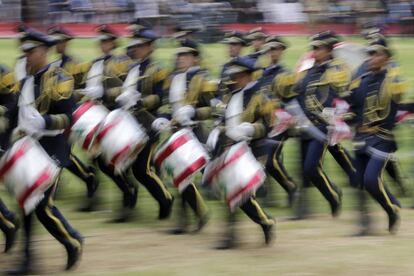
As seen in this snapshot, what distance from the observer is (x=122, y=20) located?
23406mm

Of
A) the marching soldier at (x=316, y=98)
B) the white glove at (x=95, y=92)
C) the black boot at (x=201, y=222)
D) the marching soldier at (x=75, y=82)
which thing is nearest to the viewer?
the black boot at (x=201, y=222)

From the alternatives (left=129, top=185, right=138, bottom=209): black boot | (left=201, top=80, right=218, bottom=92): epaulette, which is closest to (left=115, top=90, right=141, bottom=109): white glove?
(left=201, top=80, right=218, bottom=92): epaulette

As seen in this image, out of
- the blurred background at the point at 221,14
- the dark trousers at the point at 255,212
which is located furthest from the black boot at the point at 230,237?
the blurred background at the point at 221,14

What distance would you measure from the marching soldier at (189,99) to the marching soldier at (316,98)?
42.9 inches

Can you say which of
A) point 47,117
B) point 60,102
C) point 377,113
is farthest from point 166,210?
point 47,117

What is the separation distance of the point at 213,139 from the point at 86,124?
1231 millimetres

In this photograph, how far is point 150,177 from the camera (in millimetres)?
9344

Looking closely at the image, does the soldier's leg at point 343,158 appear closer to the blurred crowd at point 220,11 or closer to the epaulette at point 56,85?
the epaulette at point 56,85

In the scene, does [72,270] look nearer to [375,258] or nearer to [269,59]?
[375,258]

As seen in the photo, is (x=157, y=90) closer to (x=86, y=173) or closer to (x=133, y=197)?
(x=133, y=197)

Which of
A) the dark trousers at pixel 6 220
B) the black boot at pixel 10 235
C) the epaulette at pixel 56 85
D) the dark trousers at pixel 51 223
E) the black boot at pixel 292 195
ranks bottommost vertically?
the black boot at pixel 292 195

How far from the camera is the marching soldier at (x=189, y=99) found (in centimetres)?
879

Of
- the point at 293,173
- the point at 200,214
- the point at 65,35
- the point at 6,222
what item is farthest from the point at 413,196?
the point at 6,222

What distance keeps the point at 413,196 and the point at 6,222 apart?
457 cm
